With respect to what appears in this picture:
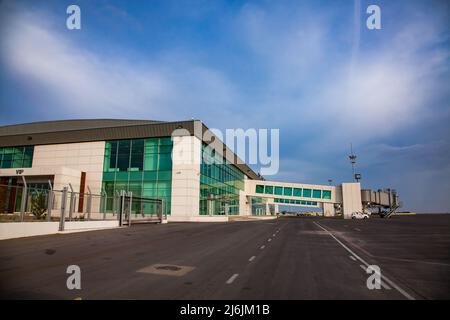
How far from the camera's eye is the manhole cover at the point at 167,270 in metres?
8.71

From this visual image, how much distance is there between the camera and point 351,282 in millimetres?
7824

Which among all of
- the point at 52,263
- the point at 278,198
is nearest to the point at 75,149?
the point at 52,263

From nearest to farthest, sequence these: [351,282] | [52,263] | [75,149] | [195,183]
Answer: [351,282], [52,263], [195,183], [75,149]

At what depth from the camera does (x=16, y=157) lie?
48375 millimetres

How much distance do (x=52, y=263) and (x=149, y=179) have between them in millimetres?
31509

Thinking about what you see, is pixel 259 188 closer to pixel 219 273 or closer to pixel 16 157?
pixel 16 157

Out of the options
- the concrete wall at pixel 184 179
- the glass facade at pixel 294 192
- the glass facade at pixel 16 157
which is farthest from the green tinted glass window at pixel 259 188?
the glass facade at pixel 16 157

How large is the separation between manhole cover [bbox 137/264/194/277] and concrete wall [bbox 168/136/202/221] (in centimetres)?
3006

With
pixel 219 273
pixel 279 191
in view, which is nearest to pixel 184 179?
pixel 219 273

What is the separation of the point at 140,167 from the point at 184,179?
6777mm

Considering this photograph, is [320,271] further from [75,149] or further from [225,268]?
[75,149]

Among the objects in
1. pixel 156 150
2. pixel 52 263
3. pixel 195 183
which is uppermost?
pixel 156 150

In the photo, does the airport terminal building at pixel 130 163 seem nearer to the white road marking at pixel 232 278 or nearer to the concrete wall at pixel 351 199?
the white road marking at pixel 232 278
